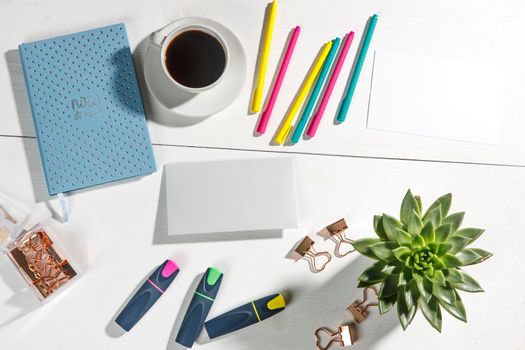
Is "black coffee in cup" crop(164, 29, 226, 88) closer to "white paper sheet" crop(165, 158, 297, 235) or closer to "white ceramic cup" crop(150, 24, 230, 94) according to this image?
"white ceramic cup" crop(150, 24, 230, 94)

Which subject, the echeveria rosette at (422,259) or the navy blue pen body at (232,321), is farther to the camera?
the navy blue pen body at (232,321)

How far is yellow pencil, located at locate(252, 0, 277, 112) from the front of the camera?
2.25 ft

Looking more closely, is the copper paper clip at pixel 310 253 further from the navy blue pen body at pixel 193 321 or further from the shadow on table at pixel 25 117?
the shadow on table at pixel 25 117

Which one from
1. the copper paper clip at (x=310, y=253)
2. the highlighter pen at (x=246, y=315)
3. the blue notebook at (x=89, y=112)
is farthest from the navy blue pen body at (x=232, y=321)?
the blue notebook at (x=89, y=112)

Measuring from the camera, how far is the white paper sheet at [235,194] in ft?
A: 2.28

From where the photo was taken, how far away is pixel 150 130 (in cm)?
69

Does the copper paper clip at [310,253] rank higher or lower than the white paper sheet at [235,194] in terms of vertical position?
lower

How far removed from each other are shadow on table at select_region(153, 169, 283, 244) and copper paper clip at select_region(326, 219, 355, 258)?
0.28 ft

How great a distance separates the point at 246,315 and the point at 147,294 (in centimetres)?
14

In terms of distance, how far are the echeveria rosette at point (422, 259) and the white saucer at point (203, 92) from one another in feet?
0.81

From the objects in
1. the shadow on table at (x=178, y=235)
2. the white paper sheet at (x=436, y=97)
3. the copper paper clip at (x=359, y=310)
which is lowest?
the copper paper clip at (x=359, y=310)

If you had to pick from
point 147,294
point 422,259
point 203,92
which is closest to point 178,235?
point 147,294

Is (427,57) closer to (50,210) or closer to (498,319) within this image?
(498,319)

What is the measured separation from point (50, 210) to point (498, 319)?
25.4 inches
